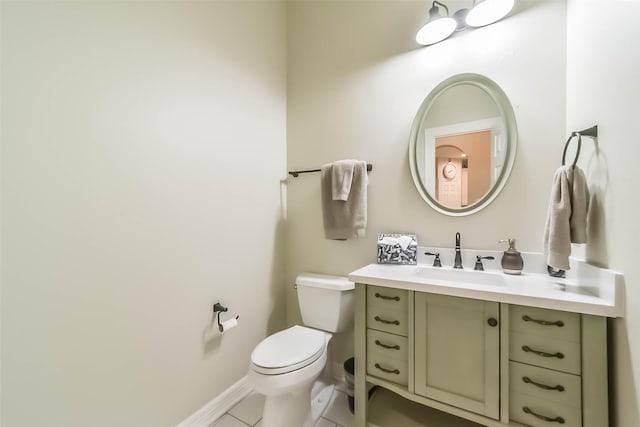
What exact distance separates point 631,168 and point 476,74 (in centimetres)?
89

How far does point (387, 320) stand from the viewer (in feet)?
3.93

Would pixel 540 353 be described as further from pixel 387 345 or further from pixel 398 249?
pixel 398 249

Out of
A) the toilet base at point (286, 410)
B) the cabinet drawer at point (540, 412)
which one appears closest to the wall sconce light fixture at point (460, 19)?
the cabinet drawer at point (540, 412)

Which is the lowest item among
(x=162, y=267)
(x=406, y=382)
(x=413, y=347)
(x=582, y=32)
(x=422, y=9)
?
(x=406, y=382)

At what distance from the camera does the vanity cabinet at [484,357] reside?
0.85 metres

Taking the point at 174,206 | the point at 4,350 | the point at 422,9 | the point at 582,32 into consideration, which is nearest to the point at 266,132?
the point at 174,206

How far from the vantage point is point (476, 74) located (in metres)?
1.36

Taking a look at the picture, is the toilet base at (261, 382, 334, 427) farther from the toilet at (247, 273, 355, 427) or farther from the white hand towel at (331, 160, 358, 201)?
the white hand towel at (331, 160, 358, 201)

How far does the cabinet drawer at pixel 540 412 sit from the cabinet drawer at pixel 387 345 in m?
0.42

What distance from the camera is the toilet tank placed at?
157cm

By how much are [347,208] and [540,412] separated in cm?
125

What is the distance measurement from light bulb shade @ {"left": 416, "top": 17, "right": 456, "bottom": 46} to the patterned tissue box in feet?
3.85

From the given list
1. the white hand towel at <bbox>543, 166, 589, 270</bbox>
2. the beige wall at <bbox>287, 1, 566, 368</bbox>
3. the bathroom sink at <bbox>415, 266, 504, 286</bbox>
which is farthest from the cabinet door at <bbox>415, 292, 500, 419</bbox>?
the beige wall at <bbox>287, 1, 566, 368</bbox>

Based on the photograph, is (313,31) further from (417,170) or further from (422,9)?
(417,170)
